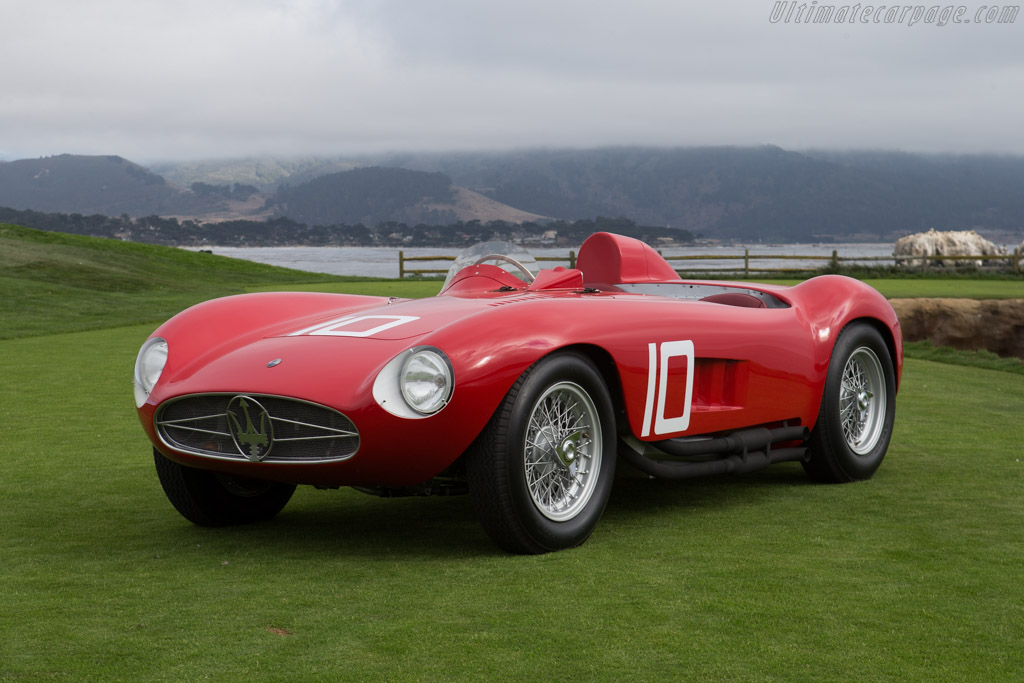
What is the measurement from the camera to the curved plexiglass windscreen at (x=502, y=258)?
18.8ft

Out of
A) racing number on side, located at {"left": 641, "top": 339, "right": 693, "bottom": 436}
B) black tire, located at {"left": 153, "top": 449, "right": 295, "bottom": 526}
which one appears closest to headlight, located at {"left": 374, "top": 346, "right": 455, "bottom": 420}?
racing number on side, located at {"left": 641, "top": 339, "right": 693, "bottom": 436}

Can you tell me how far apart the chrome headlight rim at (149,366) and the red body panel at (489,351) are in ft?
0.22

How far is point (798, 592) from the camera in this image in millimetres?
3596

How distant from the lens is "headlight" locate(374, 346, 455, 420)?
398 centimetres

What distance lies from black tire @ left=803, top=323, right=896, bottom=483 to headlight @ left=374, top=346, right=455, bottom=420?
2.74 metres

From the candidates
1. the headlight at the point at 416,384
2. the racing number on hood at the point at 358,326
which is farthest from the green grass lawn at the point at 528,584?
the racing number on hood at the point at 358,326

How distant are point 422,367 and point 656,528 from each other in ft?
4.69

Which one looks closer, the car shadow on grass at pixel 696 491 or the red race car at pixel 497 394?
the red race car at pixel 497 394

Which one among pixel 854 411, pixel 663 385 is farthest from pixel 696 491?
pixel 854 411

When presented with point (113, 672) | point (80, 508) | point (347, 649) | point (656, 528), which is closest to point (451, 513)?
point (656, 528)

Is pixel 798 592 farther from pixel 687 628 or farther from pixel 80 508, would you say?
pixel 80 508

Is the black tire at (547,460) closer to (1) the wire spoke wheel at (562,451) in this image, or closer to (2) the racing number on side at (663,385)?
(1) the wire spoke wheel at (562,451)

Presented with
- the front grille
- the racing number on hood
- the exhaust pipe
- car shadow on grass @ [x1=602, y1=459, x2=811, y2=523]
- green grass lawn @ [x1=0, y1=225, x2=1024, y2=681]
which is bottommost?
car shadow on grass @ [x1=602, y1=459, x2=811, y2=523]

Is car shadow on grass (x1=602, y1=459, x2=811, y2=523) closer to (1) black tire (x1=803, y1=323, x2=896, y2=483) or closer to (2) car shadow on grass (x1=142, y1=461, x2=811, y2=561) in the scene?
(2) car shadow on grass (x1=142, y1=461, x2=811, y2=561)
